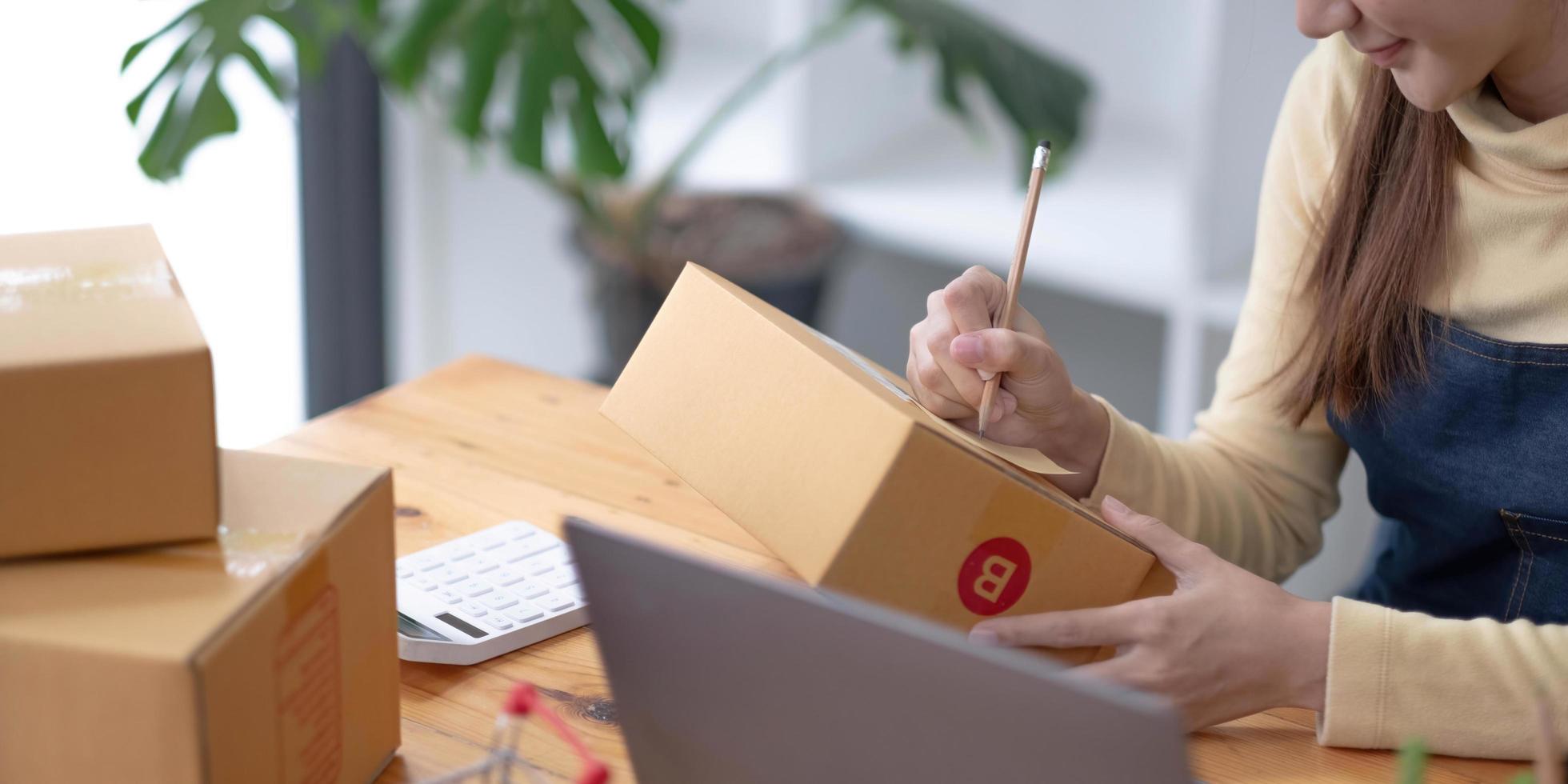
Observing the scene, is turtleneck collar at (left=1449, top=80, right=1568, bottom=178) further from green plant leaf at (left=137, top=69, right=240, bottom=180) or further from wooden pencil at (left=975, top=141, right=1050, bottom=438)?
green plant leaf at (left=137, top=69, right=240, bottom=180)

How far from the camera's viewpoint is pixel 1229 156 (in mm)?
1752

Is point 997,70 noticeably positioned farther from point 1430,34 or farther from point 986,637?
point 986,637

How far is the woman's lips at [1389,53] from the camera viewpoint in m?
0.81

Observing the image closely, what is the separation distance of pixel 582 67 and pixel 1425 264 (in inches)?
39.5

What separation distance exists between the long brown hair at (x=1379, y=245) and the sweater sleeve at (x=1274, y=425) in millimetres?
30

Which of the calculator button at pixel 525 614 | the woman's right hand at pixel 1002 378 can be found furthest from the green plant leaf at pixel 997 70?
the calculator button at pixel 525 614

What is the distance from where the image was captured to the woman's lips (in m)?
0.81

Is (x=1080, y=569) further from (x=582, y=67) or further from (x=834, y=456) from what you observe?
(x=582, y=67)

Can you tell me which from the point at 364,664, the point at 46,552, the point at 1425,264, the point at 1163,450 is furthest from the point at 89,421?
the point at 1425,264

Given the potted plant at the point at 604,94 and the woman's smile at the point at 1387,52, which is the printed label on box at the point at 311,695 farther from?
the potted plant at the point at 604,94

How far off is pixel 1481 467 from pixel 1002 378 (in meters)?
0.35

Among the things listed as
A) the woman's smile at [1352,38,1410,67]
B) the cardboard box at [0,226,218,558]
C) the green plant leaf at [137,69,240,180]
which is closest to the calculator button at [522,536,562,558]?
the cardboard box at [0,226,218,558]

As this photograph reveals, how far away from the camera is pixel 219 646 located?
53 cm

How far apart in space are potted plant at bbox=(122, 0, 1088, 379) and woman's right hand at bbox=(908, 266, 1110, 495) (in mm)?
838
